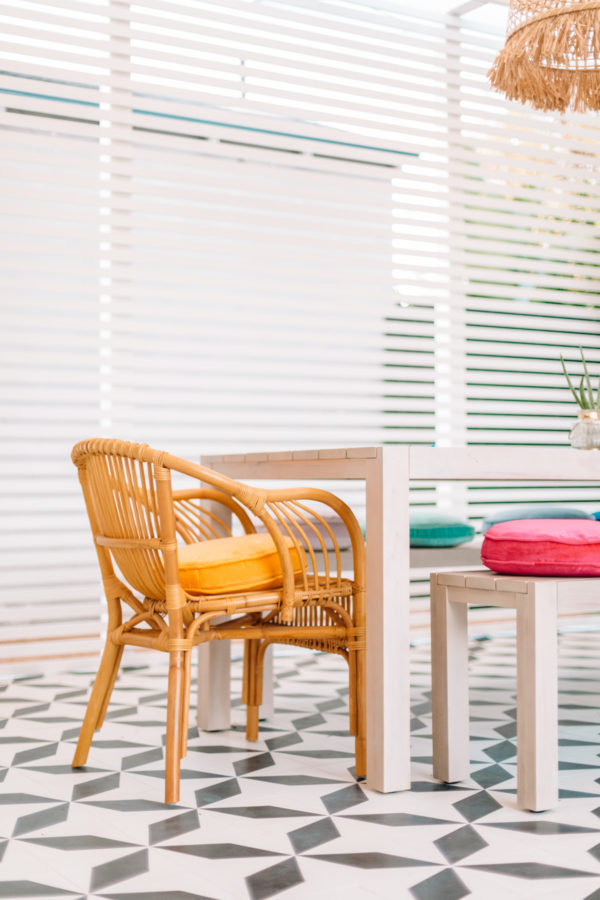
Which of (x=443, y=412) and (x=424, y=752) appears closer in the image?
(x=424, y=752)

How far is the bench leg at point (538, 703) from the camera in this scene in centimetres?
200

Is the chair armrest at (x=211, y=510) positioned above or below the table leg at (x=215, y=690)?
above

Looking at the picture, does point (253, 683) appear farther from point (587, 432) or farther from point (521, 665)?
point (587, 432)

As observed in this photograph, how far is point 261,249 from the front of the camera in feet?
13.7

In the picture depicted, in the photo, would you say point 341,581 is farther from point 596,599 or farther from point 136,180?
point 136,180

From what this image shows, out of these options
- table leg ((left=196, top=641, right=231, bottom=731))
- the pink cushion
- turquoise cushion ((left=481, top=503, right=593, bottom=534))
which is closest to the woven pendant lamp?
the pink cushion

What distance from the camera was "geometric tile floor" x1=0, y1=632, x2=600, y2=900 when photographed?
163 centimetres

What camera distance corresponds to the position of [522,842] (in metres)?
1.82

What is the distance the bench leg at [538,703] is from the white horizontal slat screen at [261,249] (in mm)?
2152

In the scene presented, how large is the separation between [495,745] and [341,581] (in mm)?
638

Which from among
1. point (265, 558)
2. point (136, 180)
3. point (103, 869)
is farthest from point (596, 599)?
point (136, 180)

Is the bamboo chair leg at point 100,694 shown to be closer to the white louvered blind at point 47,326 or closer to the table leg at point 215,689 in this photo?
the table leg at point 215,689

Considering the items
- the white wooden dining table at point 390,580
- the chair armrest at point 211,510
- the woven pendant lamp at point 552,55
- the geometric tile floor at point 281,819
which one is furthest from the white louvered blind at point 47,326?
the white wooden dining table at point 390,580

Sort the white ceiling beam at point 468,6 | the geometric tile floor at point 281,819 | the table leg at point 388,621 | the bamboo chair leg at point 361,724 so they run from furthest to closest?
1. the white ceiling beam at point 468,6
2. the bamboo chair leg at point 361,724
3. the table leg at point 388,621
4. the geometric tile floor at point 281,819
